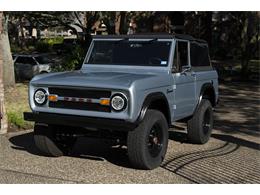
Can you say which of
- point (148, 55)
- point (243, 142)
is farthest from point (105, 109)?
point (243, 142)

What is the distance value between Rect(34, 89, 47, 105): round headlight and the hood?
0.38 ft

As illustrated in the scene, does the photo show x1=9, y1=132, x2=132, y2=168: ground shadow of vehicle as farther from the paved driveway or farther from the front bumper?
the front bumper

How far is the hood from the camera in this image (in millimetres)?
5773

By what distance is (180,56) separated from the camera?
730 cm

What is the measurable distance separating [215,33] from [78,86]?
48.7 m

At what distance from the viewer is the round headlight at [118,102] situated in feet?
18.6

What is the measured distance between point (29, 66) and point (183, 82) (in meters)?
16.2

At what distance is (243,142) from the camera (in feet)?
27.4

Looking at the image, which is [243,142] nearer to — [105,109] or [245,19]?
[105,109]

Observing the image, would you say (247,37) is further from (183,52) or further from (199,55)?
(183,52)

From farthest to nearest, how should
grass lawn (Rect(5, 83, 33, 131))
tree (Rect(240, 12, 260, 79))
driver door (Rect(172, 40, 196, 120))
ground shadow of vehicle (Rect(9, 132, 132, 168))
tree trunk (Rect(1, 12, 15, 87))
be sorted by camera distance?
1. tree (Rect(240, 12, 260, 79))
2. tree trunk (Rect(1, 12, 15, 87))
3. grass lawn (Rect(5, 83, 33, 131))
4. driver door (Rect(172, 40, 196, 120))
5. ground shadow of vehicle (Rect(9, 132, 132, 168))

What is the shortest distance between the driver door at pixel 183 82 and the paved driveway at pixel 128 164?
73 centimetres

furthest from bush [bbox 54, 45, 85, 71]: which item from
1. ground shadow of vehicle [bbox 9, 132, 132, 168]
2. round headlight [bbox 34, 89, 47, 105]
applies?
round headlight [bbox 34, 89, 47, 105]

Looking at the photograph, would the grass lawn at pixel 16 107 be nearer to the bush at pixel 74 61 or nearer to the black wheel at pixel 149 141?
the bush at pixel 74 61
